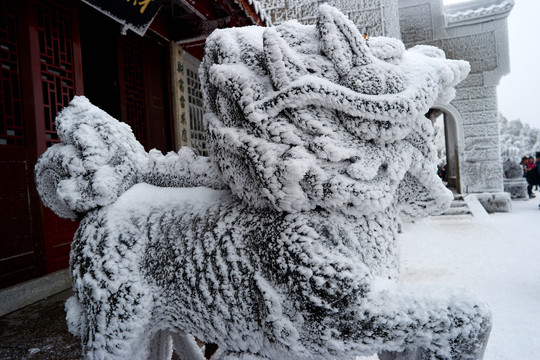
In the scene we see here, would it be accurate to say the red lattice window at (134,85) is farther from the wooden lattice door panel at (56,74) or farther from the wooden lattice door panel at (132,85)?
the wooden lattice door panel at (56,74)

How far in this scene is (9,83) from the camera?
242 centimetres

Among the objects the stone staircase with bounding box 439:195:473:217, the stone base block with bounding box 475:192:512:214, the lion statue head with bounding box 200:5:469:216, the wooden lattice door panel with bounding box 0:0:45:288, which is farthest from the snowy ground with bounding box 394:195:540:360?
the wooden lattice door panel with bounding box 0:0:45:288

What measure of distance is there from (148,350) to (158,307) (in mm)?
174

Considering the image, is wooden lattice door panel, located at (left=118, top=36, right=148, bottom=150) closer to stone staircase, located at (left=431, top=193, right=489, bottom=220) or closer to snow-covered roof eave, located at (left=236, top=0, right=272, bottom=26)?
snow-covered roof eave, located at (left=236, top=0, right=272, bottom=26)

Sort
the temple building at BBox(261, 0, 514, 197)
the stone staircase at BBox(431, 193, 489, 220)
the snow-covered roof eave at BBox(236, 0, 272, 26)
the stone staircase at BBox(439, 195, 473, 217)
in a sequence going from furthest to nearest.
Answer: the temple building at BBox(261, 0, 514, 197) < the stone staircase at BBox(439, 195, 473, 217) < the stone staircase at BBox(431, 193, 489, 220) < the snow-covered roof eave at BBox(236, 0, 272, 26)

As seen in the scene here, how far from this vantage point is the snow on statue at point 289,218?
657mm

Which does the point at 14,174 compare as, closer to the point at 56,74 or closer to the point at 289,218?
the point at 56,74

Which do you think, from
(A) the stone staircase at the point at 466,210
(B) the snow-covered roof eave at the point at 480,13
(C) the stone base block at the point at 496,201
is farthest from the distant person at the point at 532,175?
(B) the snow-covered roof eave at the point at 480,13

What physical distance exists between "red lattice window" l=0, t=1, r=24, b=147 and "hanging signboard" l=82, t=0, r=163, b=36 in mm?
594

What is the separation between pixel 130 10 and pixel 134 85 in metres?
1.08

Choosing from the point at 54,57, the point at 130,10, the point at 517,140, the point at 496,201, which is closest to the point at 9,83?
the point at 54,57

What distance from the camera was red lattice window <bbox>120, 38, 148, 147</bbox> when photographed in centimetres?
348

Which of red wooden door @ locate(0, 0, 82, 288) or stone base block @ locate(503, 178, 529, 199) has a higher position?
red wooden door @ locate(0, 0, 82, 288)

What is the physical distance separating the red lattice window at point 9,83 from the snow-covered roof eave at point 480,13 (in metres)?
7.47
